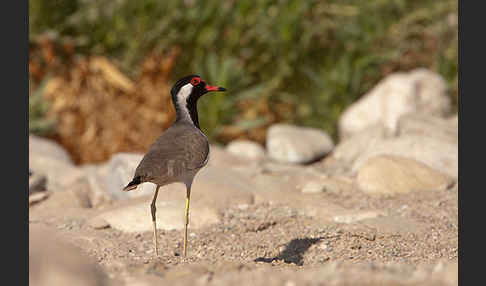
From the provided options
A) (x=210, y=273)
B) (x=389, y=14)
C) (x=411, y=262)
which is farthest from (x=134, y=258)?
(x=389, y=14)

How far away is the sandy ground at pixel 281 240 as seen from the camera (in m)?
3.47

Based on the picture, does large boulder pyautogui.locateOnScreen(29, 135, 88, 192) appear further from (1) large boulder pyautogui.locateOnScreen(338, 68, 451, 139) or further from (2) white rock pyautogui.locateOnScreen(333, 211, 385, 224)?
(1) large boulder pyautogui.locateOnScreen(338, 68, 451, 139)

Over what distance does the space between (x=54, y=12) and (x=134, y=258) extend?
5050 millimetres

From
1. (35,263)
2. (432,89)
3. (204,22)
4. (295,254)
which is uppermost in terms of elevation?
(204,22)

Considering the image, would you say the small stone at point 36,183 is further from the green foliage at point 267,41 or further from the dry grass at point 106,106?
the green foliage at point 267,41

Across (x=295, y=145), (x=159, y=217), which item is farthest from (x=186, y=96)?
(x=295, y=145)

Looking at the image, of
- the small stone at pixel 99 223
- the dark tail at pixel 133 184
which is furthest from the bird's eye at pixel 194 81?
the small stone at pixel 99 223

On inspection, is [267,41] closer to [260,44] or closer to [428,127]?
[260,44]

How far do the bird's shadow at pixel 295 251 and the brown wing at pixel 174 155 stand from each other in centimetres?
76

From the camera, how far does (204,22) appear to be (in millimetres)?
8812

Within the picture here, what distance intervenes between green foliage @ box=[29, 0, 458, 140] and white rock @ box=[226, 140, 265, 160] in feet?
1.15

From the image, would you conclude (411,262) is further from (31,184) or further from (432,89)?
(432,89)

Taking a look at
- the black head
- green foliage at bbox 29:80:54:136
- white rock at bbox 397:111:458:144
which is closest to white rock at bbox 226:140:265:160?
white rock at bbox 397:111:458:144

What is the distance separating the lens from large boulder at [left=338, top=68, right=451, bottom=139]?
850 cm
